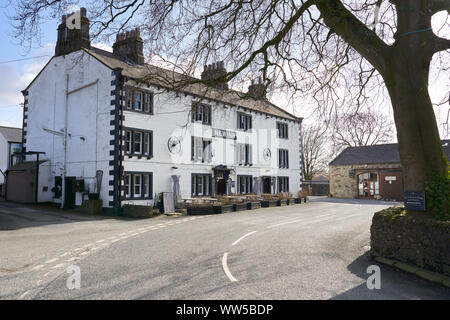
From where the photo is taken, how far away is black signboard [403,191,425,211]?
8180 millimetres

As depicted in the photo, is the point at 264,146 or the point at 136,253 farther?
the point at 264,146

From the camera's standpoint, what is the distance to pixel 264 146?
Result: 33.4 meters

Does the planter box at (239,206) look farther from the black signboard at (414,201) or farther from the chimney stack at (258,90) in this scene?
the black signboard at (414,201)

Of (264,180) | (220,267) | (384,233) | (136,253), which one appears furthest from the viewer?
(264,180)

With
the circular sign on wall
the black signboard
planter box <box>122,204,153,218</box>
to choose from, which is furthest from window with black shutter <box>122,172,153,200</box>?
the black signboard

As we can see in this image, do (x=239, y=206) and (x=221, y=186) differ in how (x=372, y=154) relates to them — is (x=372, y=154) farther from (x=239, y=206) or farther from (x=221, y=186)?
(x=239, y=206)

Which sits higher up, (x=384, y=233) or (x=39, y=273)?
(x=384, y=233)

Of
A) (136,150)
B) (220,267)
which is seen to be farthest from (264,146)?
(220,267)

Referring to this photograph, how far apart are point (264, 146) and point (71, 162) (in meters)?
17.8

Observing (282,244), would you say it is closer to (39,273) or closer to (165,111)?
(39,273)

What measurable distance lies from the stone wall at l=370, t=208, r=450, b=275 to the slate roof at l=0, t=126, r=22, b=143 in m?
39.8
